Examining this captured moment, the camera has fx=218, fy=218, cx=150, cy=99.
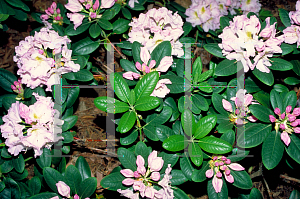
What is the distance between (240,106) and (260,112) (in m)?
0.13

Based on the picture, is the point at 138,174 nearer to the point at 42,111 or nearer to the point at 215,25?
the point at 42,111

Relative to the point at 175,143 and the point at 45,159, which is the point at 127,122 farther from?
the point at 45,159

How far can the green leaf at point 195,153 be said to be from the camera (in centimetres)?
112

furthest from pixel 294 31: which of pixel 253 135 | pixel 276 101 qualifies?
pixel 253 135

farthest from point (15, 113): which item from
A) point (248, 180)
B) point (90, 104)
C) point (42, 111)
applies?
point (248, 180)

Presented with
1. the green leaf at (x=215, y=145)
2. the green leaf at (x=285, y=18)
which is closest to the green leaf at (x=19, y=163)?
the green leaf at (x=215, y=145)

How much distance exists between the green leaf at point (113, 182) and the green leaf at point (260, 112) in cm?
82

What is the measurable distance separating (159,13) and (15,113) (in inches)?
40.5

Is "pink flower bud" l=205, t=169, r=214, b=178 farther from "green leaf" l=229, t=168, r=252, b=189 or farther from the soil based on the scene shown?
the soil

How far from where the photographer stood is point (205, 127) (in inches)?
46.0

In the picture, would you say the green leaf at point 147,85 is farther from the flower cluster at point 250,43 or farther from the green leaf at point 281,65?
A: the green leaf at point 281,65

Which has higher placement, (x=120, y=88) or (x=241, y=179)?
(x=120, y=88)

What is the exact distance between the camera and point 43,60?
4.31ft

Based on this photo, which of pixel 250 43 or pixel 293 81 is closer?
pixel 250 43
